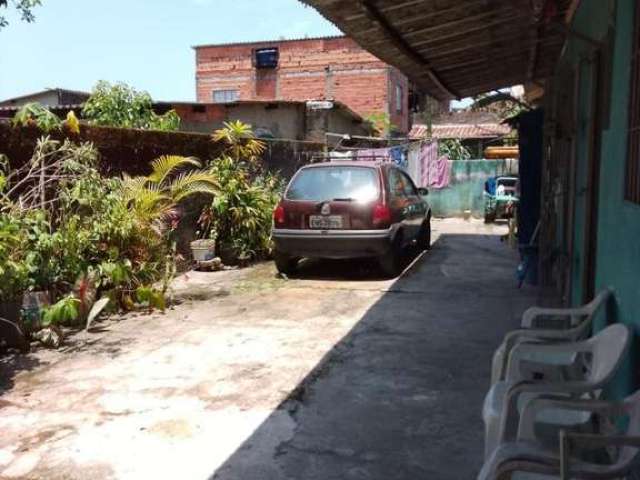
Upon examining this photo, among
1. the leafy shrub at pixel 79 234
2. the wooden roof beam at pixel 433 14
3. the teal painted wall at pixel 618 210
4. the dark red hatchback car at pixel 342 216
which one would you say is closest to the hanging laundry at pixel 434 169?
the dark red hatchback car at pixel 342 216

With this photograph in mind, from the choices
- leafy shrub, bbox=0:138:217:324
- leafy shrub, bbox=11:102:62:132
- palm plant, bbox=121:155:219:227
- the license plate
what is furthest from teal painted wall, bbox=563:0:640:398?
leafy shrub, bbox=11:102:62:132

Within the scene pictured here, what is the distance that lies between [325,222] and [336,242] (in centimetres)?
31

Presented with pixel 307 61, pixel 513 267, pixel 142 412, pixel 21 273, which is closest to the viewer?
pixel 142 412

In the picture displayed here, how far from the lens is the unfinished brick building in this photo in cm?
2995

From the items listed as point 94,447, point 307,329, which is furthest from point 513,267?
point 94,447

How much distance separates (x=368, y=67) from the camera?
30047mm

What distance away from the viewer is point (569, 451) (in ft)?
6.61

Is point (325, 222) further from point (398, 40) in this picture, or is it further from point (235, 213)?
point (398, 40)

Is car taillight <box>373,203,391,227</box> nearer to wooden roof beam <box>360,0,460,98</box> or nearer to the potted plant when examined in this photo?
wooden roof beam <box>360,0,460,98</box>

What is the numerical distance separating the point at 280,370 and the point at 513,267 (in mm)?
5570

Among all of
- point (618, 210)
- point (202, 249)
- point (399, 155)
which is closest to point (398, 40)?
point (618, 210)

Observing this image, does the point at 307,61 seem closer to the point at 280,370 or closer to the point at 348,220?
the point at 348,220

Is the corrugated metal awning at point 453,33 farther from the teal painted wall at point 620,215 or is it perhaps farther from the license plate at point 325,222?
the license plate at point 325,222

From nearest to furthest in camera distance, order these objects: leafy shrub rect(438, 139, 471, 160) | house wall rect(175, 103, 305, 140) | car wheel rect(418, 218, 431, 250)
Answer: car wheel rect(418, 218, 431, 250) → house wall rect(175, 103, 305, 140) → leafy shrub rect(438, 139, 471, 160)
